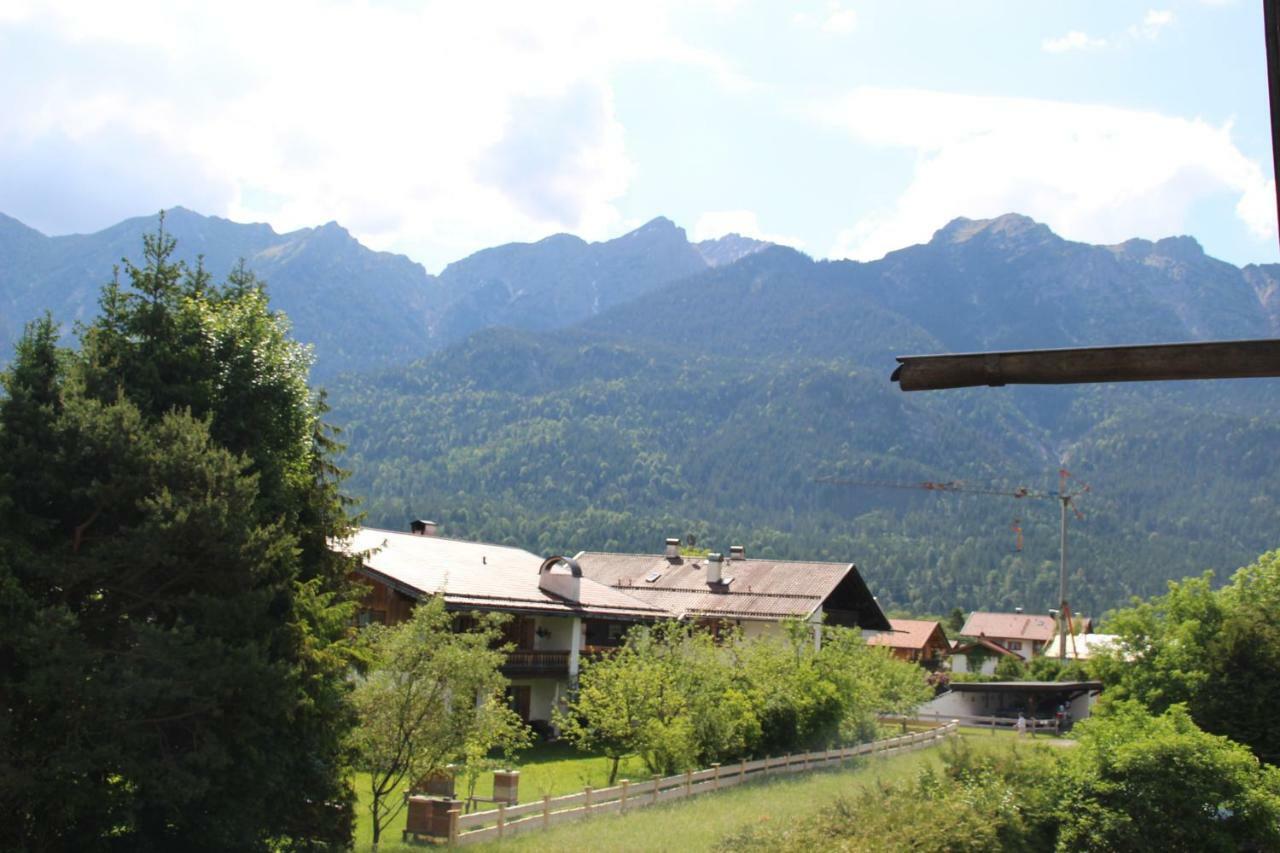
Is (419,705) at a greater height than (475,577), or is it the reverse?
(475,577)

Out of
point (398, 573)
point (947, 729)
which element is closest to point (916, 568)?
point (947, 729)

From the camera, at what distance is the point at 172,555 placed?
14680mm

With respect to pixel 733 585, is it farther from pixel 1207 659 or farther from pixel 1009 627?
pixel 1009 627

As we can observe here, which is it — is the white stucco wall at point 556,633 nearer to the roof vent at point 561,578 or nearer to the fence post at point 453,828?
the roof vent at point 561,578

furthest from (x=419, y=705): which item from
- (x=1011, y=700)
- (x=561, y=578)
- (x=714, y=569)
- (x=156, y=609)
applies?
(x=1011, y=700)

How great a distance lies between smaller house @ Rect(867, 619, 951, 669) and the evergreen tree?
70.0 m

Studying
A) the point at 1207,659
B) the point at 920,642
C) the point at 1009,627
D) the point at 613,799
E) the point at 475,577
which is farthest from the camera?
the point at 1009,627

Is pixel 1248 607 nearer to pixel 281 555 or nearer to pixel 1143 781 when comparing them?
pixel 1143 781

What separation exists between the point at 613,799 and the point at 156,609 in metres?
11.1

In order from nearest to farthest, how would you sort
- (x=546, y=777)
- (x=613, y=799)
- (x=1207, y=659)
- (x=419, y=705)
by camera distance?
1. (x=419, y=705)
2. (x=613, y=799)
3. (x=1207, y=659)
4. (x=546, y=777)

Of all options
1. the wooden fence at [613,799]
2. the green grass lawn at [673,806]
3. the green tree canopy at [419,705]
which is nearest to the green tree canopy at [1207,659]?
the green grass lawn at [673,806]

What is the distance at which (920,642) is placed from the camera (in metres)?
85.9

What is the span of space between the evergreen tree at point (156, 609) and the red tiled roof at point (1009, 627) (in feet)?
356

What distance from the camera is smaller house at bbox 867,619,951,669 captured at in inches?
3314
